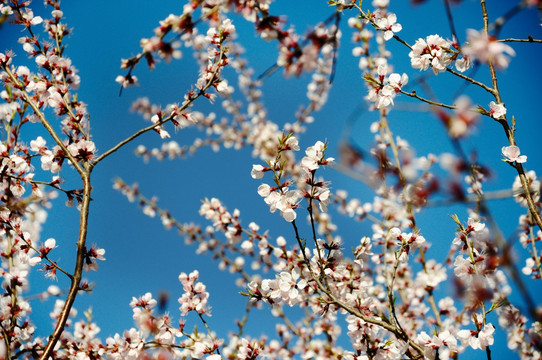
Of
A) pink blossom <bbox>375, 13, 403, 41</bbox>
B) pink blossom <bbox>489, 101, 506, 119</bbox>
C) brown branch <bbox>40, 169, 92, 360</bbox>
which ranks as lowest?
brown branch <bbox>40, 169, 92, 360</bbox>

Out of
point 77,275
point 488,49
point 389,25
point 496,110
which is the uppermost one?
point 389,25

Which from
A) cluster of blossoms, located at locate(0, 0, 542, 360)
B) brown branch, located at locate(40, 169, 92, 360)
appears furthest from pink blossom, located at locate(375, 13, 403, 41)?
brown branch, located at locate(40, 169, 92, 360)

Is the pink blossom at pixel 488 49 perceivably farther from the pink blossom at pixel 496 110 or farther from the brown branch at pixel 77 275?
the brown branch at pixel 77 275

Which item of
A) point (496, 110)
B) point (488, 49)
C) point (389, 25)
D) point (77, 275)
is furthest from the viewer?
point (389, 25)

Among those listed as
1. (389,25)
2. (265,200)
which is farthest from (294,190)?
(389,25)

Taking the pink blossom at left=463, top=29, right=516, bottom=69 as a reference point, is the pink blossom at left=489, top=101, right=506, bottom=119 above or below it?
above

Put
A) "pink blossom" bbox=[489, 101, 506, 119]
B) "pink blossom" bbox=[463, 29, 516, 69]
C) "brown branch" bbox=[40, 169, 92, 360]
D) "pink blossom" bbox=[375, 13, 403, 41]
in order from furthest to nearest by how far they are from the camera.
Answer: "pink blossom" bbox=[375, 13, 403, 41] → "pink blossom" bbox=[489, 101, 506, 119] → "brown branch" bbox=[40, 169, 92, 360] → "pink blossom" bbox=[463, 29, 516, 69]

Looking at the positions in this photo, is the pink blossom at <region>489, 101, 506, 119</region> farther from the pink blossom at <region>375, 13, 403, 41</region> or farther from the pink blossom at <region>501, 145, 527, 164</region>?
the pink blossom at <region>375, 13, 403, 41</region>

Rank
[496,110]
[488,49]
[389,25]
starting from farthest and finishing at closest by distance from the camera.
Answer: [389,25]
[496,110]
[488,49]

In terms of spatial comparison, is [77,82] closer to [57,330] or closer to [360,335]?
[57,330]

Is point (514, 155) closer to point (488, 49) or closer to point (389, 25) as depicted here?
point (488, 49)

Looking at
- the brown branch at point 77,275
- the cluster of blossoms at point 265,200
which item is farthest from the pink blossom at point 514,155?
the brown branch at point 77,275

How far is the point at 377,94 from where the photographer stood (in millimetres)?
2666

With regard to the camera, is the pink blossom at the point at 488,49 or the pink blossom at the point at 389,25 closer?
the pink blossom at the point at 488,49
